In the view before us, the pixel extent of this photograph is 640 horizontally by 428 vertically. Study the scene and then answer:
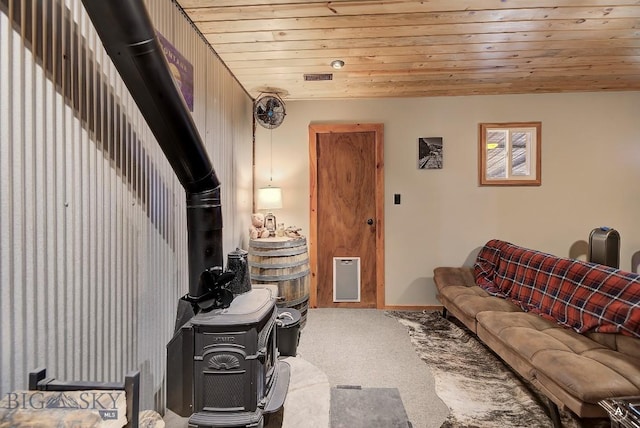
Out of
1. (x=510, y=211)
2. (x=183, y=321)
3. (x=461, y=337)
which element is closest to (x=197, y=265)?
(x=183, y=321)

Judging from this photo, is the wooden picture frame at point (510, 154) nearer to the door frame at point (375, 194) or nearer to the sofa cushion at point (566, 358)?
the door frame at point (375, 194)

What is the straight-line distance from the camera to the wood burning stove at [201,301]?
1.12 meters

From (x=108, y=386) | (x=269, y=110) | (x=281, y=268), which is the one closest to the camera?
(x=108, y=386)

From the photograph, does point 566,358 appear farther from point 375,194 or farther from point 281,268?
point 375,194

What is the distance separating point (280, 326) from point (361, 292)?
62.8 inches

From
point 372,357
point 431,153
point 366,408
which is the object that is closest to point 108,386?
point 366,408

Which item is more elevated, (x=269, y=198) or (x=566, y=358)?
(x=269, y=198)

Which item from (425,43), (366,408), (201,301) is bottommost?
(366,408)

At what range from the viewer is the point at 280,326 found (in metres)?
2.33

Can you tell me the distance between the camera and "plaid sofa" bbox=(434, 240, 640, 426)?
1.55 meters

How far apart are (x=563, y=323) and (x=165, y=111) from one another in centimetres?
280

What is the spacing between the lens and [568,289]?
7.48 ft

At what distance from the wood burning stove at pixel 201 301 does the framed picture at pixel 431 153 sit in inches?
106

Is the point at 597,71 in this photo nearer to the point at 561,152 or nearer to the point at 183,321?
the point at 561,152
